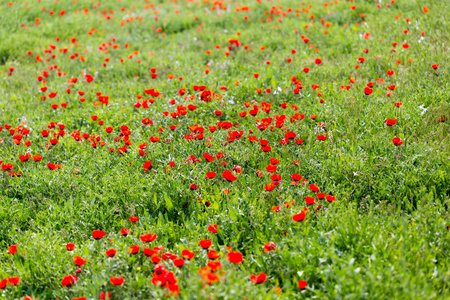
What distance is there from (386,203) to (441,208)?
0.42 meters

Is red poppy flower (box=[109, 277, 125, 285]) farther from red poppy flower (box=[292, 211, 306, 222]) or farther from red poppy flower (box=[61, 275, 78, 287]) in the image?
red poppy flower (box=[292, 211, 306, 222])

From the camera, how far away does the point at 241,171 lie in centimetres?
356

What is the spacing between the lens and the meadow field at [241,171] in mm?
2490

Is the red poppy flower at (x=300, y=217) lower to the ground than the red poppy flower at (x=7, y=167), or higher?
lower

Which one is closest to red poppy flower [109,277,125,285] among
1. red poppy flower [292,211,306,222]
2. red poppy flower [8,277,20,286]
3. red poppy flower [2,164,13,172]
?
red poppy flower [8,277,20,286]

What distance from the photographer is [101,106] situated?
5.22 m

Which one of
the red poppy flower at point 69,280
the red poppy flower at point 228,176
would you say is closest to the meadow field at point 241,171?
the red poppy flower at point 69,280

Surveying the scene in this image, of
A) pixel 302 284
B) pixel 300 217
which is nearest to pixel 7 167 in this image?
pixel 300 217

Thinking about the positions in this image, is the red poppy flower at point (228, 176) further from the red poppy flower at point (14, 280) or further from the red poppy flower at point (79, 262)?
the red poppy flower at point (14, 280)

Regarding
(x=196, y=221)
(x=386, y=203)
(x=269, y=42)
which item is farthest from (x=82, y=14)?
(x=386, y=203)

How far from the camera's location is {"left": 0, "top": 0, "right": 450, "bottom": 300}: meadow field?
2.49 m

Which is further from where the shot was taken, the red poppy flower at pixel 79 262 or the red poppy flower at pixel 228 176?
the red poppy flower at pixel 228 176

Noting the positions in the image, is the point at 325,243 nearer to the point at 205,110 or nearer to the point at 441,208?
the point at 441,208

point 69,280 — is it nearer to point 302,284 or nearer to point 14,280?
point 14,280
